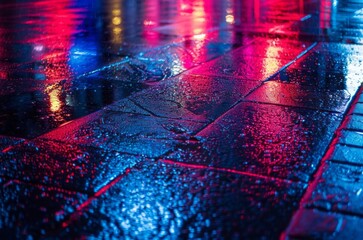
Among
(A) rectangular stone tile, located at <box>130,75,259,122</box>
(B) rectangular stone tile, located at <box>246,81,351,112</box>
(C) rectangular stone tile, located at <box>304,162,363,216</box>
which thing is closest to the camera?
(C) rectangular stone tile, located at <box>304,162,363,216</box>

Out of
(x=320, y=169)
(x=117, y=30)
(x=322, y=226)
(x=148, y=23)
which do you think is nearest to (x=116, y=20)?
(x=148, y=23)

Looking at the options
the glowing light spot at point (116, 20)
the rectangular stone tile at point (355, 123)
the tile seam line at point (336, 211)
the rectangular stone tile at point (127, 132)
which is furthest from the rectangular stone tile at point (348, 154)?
the glowing light spot at point (116, 20)

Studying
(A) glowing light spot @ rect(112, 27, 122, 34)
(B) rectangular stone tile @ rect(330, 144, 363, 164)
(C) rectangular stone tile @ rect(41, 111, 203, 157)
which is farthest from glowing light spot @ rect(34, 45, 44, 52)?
(B) rectangular stone tile @ rect(330, 144, 363, 164)

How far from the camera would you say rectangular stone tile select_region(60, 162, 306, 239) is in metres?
2.64

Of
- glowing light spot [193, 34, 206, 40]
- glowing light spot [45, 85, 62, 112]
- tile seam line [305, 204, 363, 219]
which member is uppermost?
glowing light spot [45, 85, 62, 112]

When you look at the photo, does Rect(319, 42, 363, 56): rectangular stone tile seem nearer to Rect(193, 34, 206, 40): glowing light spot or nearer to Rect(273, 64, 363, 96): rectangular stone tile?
Rect(273, 64, 363, 96): rectangular stone tile

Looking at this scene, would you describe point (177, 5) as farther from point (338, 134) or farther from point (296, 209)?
point (296, 209)

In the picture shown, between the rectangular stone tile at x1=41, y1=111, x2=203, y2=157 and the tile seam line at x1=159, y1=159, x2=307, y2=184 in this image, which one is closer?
the tile seam line at x1=159, y1=159, x2=307, y2=184

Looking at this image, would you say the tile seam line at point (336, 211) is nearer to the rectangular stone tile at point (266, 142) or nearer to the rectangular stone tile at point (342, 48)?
the rectangular stone tile at point (266, 142)

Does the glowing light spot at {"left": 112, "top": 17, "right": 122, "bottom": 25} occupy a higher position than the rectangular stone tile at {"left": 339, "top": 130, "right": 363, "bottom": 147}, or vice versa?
the glowing light spot at {"left": 112, "top": 17, "right": 122, "bottom": 25}

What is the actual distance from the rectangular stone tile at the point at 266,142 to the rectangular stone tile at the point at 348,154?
10 cm

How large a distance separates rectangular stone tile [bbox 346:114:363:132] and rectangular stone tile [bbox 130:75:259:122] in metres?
1.21

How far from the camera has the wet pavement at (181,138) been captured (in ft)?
9.11

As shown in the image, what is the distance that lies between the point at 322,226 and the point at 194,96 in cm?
288
